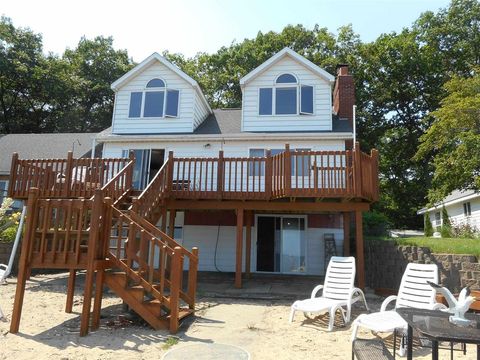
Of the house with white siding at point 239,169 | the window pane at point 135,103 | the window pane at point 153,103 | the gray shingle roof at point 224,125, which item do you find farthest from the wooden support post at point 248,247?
the window pane at point 135,103

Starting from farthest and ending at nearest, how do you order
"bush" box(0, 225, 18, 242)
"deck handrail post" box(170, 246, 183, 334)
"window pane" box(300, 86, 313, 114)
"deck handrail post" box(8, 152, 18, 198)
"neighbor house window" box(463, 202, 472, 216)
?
"neighbor house window" box(463, 202, 472, 216)
"window pane" box(300, 86, 313, 114)
"bush" box(0, 225, 18, 242)
"deck handrail post" box(8, 152, 18, 198)
"deck handrail post" box(170, 246, 183, 334)

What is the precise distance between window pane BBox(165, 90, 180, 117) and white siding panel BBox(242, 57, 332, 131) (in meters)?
2.71

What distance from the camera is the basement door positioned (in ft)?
43.4

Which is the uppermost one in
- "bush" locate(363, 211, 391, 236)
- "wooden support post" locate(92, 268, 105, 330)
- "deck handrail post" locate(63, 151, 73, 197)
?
"deck handrail post" locate(63, 151, 73, 197)

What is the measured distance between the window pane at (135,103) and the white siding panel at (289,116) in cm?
422

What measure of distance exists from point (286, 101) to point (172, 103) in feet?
14.7

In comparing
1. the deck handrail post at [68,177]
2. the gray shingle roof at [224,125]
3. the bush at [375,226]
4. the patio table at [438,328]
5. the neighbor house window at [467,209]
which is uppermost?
the gray shingle roof at [224,125]

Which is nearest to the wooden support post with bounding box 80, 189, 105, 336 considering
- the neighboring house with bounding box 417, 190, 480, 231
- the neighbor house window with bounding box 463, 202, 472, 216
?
the neighboring house with bounding box 417, 190, 480, 231

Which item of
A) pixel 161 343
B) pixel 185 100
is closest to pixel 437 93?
pixel 185 100

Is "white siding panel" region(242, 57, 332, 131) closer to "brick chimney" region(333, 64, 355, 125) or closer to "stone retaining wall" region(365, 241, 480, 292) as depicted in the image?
"brick chimney" region(333, 64, 355, 125)

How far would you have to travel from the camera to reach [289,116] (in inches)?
531

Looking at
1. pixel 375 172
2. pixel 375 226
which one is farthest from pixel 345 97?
pixel 375 172

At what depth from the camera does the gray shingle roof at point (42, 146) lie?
1801 cm

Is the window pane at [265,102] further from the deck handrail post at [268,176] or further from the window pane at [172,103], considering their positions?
the deck handrail post at [268,176]
